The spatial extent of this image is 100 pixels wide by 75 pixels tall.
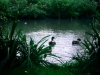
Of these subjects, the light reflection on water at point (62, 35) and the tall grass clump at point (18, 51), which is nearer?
the tall grass clump at point (18, 51)

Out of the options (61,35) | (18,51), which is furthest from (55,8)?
(18,51)

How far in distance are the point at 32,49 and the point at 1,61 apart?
52 cm

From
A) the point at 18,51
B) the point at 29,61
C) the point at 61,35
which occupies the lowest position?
the point at 61,35

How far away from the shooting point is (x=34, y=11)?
2453cm

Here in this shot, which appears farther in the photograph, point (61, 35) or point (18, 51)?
point (61, 35)

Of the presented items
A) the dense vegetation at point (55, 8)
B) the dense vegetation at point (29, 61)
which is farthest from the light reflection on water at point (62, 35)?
the dense vegetation at point (55, 8)

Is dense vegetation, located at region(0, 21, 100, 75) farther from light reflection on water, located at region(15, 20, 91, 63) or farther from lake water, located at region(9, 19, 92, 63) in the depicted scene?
light reflection on water, located at region(15, 20, 91, 63)

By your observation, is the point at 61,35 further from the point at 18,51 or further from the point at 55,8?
the point at 55,8

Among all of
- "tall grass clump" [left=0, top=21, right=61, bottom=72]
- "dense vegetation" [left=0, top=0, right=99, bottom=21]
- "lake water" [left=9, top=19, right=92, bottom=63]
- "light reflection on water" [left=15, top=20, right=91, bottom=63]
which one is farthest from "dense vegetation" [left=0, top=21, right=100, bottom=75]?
"dense vegetation" [left=0, top=0, right=99, bottom=21]

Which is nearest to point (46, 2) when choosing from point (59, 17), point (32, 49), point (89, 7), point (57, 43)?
Answer: point (59, 17)

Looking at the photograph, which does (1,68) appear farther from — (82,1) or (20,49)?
(82,1)

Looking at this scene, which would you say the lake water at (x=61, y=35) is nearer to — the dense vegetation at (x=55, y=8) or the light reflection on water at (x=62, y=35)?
the light reflection on water at (x=62, y=35)

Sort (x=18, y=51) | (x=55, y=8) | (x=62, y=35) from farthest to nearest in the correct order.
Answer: (x=55, y=8) < (x=62, y=35) < (x=18, y=51)

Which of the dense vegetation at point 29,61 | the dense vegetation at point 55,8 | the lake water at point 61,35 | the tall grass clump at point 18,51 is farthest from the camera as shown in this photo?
the dense vegetation at point 55,8
